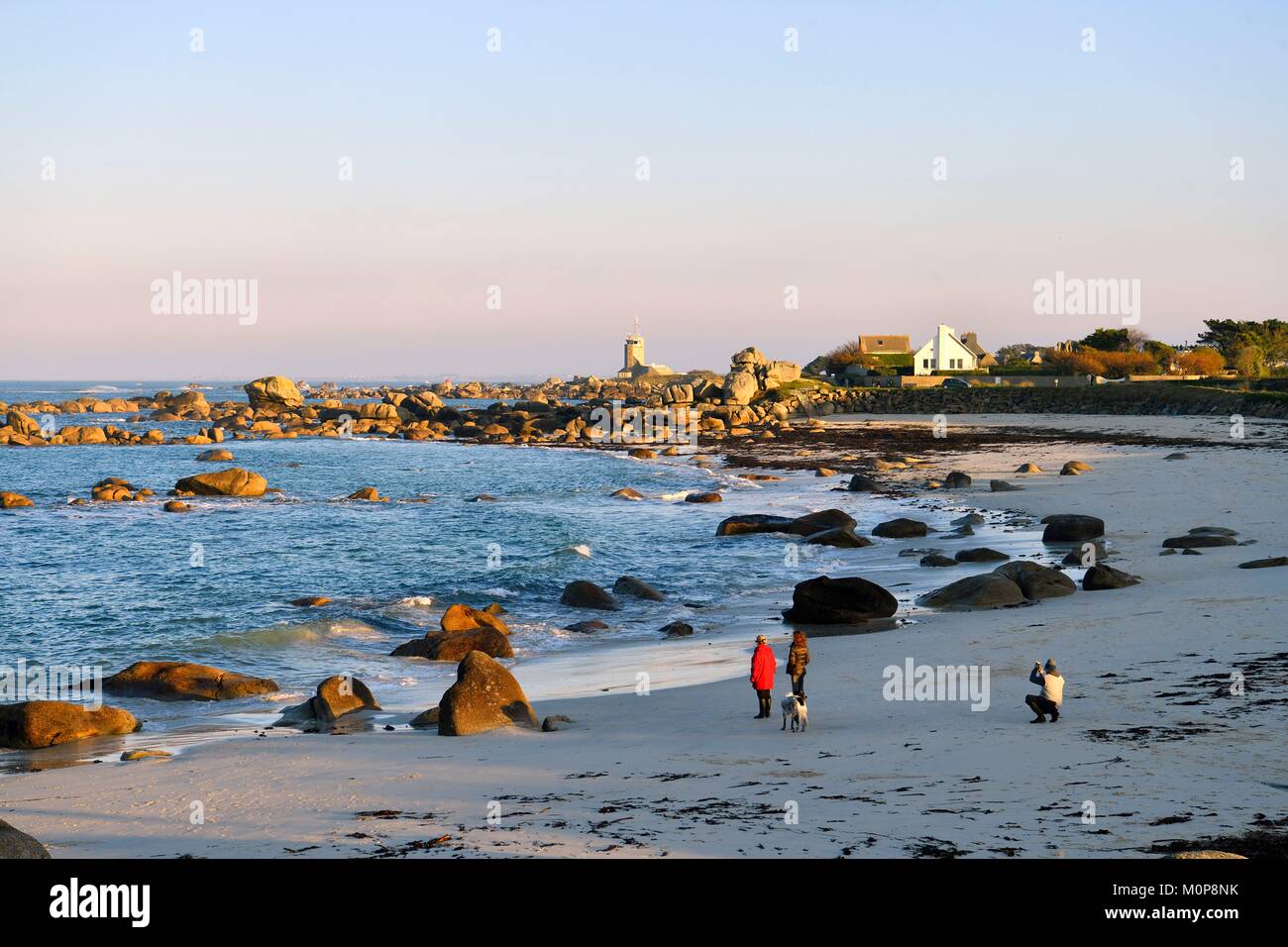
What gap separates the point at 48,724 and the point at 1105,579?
66.6 ft

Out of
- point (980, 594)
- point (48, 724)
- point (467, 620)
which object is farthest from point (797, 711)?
point (467, 620)

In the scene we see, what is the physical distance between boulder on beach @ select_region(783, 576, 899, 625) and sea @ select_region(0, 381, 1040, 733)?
703 millimetres

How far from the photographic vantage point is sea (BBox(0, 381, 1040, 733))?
22.0 meters

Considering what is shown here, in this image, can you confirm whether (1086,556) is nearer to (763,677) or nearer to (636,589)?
(636,589)

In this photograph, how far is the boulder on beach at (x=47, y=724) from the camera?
51.5ft

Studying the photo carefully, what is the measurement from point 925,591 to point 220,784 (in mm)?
17782

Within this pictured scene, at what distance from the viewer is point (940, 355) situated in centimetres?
12612

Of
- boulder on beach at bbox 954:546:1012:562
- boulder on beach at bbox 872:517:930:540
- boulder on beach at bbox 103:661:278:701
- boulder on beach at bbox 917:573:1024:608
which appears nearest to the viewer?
boulder on beach at bbox 103:661:278:701

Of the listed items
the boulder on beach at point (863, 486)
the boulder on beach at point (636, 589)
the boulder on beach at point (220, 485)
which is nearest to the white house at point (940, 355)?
the boulder on beach at point (863, 486)

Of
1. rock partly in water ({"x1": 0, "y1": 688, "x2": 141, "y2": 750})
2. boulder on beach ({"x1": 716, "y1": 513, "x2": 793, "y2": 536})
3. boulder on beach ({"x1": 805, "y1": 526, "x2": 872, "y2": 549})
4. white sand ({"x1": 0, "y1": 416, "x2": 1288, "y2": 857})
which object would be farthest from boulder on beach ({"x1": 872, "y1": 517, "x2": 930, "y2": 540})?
rock partly in water ({"x1": 0, "y1": 688, "x2": 141, "y2": 750})

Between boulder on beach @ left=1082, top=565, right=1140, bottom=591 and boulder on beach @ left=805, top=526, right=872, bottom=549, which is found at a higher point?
boulder on beach @ left=1082, top=565, right=1140, bottom=591

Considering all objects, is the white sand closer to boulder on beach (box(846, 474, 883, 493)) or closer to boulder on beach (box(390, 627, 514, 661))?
boulder on beach (box(390, 627, 514, 661))
